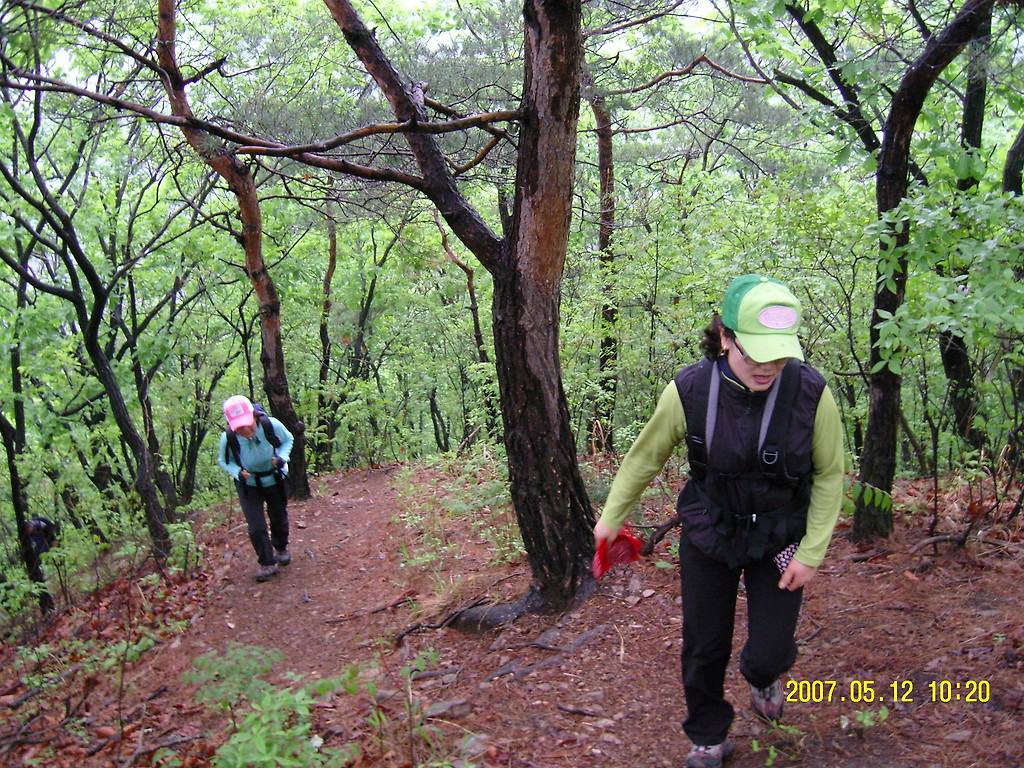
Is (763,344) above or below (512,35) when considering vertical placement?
below

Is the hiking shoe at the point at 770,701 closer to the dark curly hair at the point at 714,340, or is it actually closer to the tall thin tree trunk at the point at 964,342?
the dark curly hair at the point at 714,340

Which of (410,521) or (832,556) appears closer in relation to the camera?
(832,556)

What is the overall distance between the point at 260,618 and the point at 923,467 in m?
6.35

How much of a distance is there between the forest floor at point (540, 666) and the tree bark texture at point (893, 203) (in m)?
0.69

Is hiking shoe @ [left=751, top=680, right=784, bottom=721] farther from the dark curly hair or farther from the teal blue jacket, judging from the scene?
the teal blue jacket

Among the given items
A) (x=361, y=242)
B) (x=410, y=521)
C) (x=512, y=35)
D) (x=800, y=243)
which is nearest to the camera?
(x=800, y=243)

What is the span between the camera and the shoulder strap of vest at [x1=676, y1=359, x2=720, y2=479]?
115 inches

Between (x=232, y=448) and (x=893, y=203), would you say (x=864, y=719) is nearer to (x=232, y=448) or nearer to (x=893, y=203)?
(x=893, y=203)

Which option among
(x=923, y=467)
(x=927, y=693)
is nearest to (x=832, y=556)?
(x=927, y=693)

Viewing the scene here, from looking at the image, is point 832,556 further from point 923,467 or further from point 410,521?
point 410,521

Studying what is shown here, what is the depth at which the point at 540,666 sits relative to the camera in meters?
4.65

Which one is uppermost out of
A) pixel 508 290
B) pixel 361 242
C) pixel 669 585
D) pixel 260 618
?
pixel 361 242

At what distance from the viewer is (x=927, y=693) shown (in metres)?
3.64

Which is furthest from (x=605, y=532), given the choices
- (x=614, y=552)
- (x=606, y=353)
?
(x=606, y=353)
